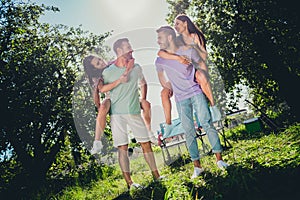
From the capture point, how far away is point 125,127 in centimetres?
359

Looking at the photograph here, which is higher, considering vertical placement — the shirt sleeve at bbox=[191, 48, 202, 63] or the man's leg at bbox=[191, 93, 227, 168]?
the shirt sleeve at bbox=[191, 48, 202, 63]

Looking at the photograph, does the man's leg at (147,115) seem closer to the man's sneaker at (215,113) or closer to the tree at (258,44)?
the man's sneaker at (215,113)

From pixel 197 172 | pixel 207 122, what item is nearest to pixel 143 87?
pixel 207 122

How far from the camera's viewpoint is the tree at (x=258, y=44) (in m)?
8.18

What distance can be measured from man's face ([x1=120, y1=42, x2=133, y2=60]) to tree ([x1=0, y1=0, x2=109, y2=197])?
7.86 meters

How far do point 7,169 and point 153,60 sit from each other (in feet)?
39.3

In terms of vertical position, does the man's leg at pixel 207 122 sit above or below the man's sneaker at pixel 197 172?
above

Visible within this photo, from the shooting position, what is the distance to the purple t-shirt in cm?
319

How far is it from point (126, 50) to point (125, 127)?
1.09 metres

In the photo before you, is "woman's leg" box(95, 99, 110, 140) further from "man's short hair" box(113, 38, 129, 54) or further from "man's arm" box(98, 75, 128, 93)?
"man's short hair" box(113, 38, 129, 54)

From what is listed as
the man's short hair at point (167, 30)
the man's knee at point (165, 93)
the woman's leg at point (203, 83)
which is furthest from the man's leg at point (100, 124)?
the woman's leg at point (203, 83)

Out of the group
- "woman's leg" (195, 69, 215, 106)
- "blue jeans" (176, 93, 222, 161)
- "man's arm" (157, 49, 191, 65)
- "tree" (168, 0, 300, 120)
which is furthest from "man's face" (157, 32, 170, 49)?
"tree" (168, 0, 300, 120)

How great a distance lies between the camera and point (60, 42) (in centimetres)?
1428

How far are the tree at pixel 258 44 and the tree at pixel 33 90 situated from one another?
7.30 m
